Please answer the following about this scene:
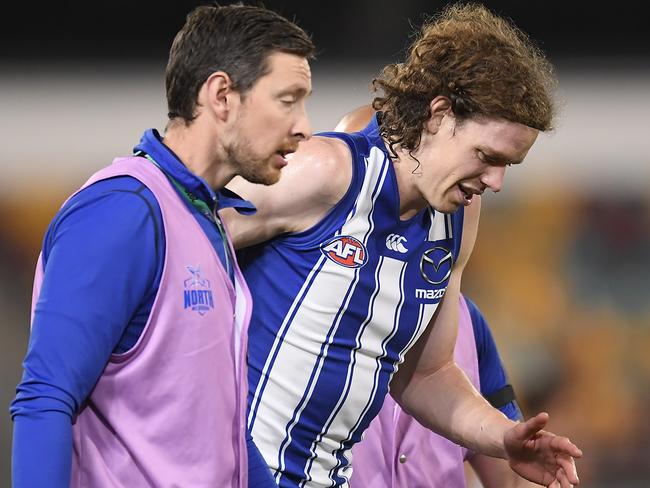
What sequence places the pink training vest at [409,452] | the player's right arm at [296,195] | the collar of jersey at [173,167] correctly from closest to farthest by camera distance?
the collar of jersey at [173,167]
the player's right arm at [296,195]
the pink training vest at [409,452]

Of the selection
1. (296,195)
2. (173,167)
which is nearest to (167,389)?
(173,167)

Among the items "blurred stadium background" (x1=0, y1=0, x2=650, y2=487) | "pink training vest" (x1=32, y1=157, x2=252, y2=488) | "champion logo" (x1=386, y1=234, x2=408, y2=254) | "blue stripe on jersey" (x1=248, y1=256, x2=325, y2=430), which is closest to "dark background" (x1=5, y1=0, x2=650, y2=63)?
"blurred stadium background" (x1=0, y1=0, x2=650, y2=487)

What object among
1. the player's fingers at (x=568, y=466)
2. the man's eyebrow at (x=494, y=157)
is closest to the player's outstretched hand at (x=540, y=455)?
the player's fingers at (x=568, y=466)

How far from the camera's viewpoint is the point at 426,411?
2525 millimetres

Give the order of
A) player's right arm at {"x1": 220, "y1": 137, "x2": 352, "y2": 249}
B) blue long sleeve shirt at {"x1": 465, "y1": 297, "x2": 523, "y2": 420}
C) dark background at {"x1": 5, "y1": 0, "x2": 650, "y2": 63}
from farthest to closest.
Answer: dark background at {"x1": 5, "y1": 0, "x2": 650, "y2": 63}, blue long sleeve shirt at {"x1": 465, "y1": 297, "x2": 523, "y2": 420}, player's right arm at {"x1": 220, "y1": 137, "x2": 352, "y2": 249}

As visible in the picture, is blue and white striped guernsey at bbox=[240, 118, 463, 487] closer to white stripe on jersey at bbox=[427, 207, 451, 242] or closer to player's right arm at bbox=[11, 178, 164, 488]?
white stripe on jersey at bbox=[427, 207, 451, 242]

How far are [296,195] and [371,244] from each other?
19 cm

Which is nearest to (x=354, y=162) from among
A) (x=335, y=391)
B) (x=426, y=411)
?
(x=335, y=391)

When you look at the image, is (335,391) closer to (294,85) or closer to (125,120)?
(294,85)

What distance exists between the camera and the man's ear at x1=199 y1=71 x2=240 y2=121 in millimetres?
1634

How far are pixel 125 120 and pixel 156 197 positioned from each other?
3587mm

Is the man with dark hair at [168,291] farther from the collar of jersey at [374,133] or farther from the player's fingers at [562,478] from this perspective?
the player's fingers at [562,478]

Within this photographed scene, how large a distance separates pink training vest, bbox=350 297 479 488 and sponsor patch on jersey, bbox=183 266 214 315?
1.19 meters

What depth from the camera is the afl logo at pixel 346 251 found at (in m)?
2.14
